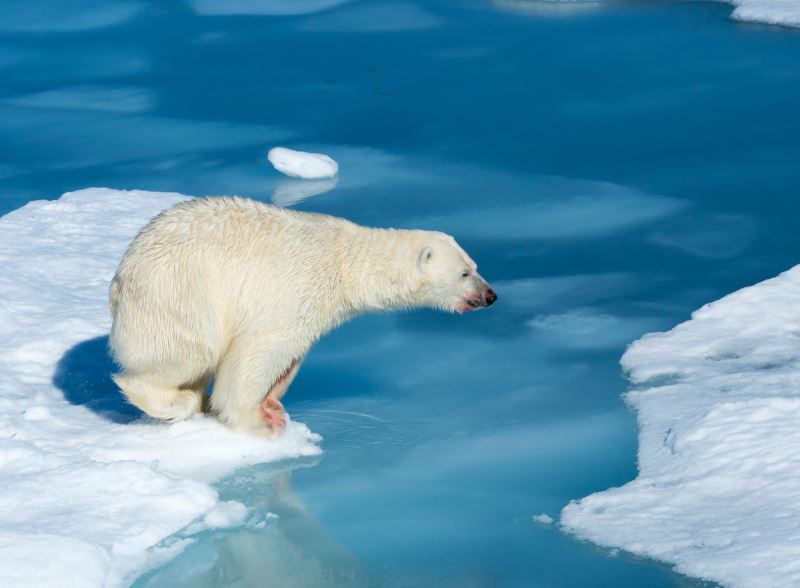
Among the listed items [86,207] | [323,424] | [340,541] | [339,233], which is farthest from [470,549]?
[86,207]

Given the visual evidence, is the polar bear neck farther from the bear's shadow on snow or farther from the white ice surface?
the white ice surface

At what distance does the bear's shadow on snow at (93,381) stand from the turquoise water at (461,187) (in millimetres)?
695

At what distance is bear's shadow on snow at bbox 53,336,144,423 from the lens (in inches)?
184

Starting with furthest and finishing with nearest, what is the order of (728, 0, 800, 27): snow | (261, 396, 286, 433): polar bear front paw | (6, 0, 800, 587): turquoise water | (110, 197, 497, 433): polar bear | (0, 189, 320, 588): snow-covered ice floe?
(728, 0, 800, 27): snow, (261, 396, 286, 433): polar bear front paw, (110, 197, 497, 433): polar bear, (6, 0, 800, 587): turquoise water, (0, 189, 320, 588): snow-covered ice floe

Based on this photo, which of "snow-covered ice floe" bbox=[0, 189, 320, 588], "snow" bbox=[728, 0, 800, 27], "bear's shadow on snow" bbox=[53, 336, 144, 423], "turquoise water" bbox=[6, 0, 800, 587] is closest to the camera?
"snow-covered ice floe" bbox=[0, 189, 320, 588]

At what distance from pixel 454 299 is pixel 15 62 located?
7445 millimetres

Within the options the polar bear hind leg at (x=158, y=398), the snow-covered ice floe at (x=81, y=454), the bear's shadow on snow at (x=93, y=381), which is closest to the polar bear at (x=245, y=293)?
the polar bear hind leg at (x=158, y=398)

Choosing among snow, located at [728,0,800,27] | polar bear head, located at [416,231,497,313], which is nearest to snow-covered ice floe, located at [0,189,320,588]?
polar bear head, located at [416,231,497,313]

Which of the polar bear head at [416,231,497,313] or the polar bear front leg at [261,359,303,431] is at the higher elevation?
the polar bear head at [416,231,497,313]

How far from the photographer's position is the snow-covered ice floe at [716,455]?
359 centimetres

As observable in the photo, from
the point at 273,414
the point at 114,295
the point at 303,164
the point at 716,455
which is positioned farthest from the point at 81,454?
the point at 303,164

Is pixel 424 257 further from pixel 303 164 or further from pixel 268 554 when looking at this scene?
pixel 303 164

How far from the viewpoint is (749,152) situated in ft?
25.9

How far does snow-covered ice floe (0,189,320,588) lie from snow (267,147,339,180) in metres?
2.00
